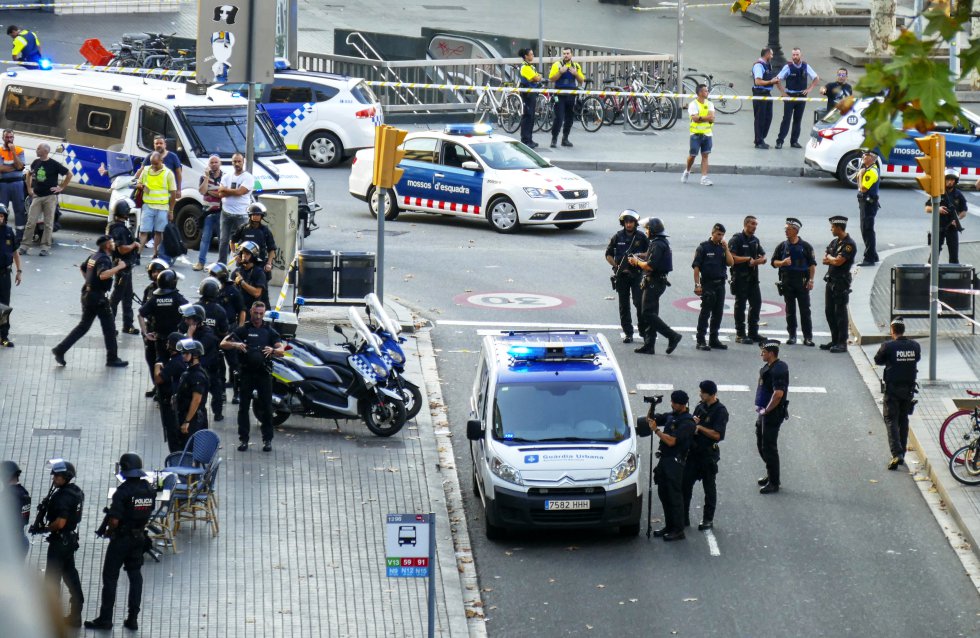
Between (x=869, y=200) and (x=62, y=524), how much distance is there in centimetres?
1458

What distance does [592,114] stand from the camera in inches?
1315

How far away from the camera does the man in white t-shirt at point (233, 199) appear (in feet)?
65.5

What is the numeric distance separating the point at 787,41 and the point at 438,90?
48.7 feet

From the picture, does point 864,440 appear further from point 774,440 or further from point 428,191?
point 428,191

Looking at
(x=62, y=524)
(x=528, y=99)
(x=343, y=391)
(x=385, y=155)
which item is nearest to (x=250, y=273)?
(x=343, y=391)

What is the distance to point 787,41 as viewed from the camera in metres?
44.3

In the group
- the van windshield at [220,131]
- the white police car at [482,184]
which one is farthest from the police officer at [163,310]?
the white police car at [482,184]

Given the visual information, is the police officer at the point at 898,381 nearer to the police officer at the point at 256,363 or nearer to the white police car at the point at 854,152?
the police officer at the point at 256,363

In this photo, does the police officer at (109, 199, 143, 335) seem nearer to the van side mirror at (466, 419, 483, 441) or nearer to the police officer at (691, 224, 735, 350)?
the van side mirror at (466, 419, 483, 441)

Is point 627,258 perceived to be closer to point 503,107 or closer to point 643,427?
point 643,427

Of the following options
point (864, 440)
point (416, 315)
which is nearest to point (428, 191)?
point (416, 315)

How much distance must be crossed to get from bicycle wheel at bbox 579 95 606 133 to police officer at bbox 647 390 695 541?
21637mm

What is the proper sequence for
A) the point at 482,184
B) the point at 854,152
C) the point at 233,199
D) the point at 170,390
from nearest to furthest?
the point at 170,390
the point at 233,199
the point at 482,184
the point at 854,152

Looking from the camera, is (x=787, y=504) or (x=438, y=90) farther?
(x=438, y=90)
